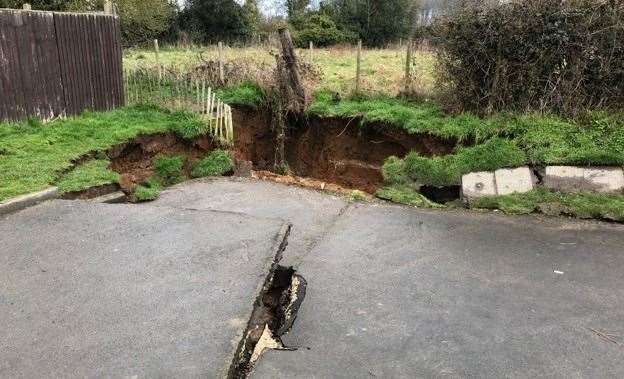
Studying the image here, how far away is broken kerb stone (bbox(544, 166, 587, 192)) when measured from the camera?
805cm

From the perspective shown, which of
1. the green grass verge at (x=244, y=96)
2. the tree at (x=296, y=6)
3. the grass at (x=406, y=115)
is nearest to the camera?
the grass at (x=406, y=115)

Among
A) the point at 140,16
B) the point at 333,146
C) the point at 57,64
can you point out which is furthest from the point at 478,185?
the point at 140,16

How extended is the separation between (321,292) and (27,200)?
4.52 metres

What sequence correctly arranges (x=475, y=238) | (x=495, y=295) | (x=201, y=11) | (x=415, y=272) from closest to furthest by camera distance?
1. (x=495, y=295)
2. (x=415, y=272)
3. (x=475, y=238)
4. (x=201, y=11)

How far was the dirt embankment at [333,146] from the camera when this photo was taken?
11.4m

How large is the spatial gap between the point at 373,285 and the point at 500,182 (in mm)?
4083

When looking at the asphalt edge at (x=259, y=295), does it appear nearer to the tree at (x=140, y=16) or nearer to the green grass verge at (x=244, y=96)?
the green grass verge at (x=244, y=96)

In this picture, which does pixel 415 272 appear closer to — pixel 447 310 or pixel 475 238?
pixel 447 310

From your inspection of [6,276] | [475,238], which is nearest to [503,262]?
[475,238]

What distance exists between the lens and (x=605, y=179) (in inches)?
317

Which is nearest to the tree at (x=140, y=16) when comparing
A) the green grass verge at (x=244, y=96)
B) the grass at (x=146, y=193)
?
the green grass verge at (x=244, y=96)

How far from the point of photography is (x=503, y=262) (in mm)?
5902

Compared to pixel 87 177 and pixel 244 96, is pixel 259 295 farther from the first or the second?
pixel 244 96

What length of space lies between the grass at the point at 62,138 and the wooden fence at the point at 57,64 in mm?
395
